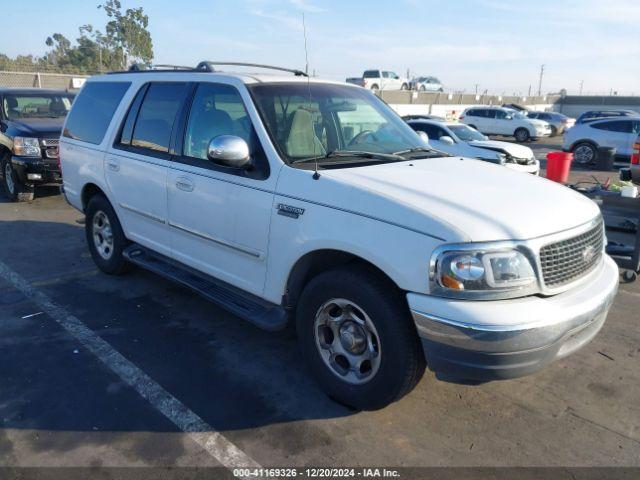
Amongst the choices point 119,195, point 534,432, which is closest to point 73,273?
point 119,195

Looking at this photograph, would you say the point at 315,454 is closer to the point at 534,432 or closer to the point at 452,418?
the point at 452,418

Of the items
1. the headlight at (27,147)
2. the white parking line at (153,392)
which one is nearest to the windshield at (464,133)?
the headlight at (27,147)

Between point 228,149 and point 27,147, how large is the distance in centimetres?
700

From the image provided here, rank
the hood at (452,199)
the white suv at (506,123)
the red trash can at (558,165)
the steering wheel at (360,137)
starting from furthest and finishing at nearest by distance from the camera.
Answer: the white suv at (506,123)
the red trash can at (558,165)
the steering wheel at (360,137)
the hood at (452,199)

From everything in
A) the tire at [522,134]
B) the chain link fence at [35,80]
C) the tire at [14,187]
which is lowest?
the tire at [14,187]

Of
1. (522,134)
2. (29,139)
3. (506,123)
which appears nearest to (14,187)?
(29,139)

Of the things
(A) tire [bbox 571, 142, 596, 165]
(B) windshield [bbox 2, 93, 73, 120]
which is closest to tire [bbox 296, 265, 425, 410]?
(B) windshield [bbox 2, 93, 73, 120]

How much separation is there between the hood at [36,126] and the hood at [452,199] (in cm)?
734

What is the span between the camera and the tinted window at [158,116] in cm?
436

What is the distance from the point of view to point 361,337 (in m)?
3.13

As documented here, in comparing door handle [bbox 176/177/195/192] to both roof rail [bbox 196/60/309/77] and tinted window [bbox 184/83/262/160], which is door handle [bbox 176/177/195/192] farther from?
roof rail [bbox 196/60/309/77]

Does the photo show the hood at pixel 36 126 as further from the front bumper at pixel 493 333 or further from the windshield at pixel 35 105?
the front bumper at pixel 493 333

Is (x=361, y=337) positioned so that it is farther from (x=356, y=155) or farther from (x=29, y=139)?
(x=29, y=139)

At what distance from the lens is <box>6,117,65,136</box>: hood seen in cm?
892
